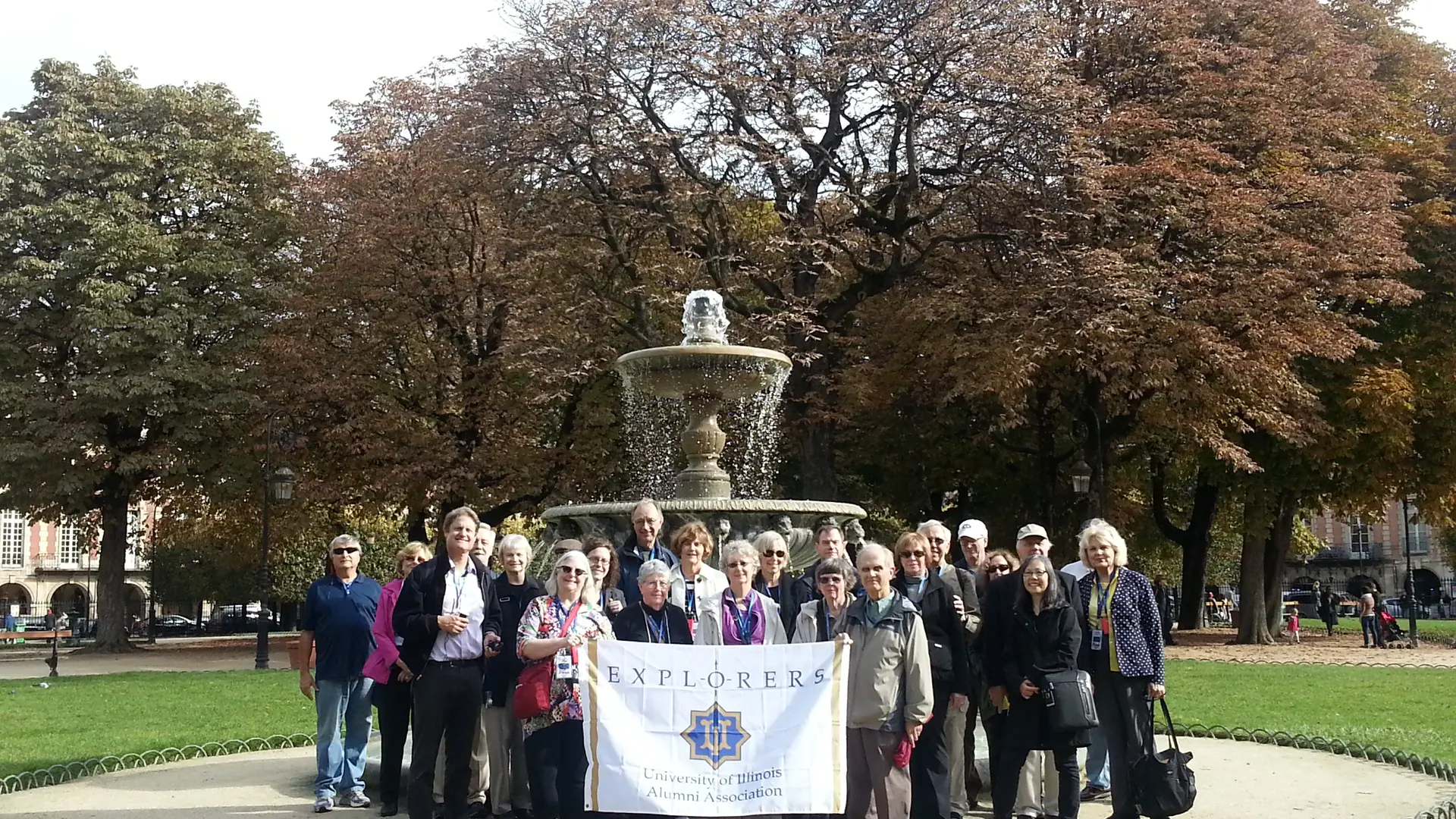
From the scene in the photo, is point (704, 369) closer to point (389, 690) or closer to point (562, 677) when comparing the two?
point (389, 690)

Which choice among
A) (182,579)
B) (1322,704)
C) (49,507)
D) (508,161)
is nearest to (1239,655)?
(1322,704)

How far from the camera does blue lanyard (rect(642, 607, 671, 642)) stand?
699 cm

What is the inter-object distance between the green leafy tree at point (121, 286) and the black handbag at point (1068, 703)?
92.7 feet

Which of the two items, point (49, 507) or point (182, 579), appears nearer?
point (49, 507)

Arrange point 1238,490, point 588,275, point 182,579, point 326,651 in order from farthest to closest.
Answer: point 182,579 < point 1238,490 < point 588,275 < point 326,651

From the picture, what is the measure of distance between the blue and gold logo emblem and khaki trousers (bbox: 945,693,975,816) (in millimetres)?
1751

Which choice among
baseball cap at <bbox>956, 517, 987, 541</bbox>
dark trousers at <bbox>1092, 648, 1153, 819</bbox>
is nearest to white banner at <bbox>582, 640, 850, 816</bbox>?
dark trousers at <bbox>1092, 648, 1153, 819</bbox>

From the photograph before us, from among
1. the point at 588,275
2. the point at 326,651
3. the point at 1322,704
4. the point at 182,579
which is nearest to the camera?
the point at 326,651

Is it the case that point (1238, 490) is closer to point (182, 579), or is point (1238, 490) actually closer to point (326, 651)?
point (326, 651)

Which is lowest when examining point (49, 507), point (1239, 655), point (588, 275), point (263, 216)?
point (1239, 655)

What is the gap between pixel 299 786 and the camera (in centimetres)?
958

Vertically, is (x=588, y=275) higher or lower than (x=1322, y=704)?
higher

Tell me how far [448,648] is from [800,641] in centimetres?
204

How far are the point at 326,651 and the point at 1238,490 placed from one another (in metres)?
→ 28.7
